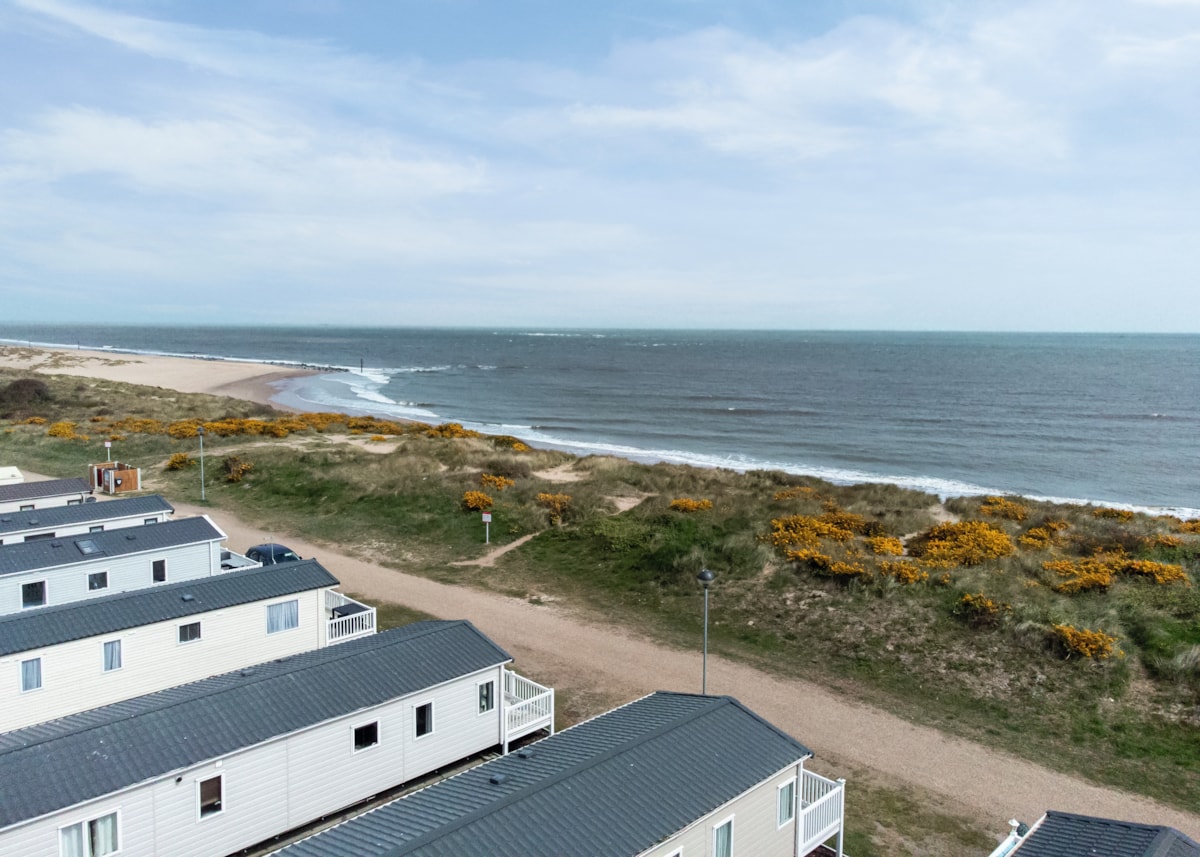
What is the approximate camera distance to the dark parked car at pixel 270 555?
24.9m

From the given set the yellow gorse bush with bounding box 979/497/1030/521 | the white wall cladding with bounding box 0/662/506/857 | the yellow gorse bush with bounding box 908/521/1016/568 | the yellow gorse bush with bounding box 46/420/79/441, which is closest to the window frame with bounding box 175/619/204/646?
the white wall cladding with bounding box 0/662/506/857

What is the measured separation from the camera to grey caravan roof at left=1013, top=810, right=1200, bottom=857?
9.19 metres

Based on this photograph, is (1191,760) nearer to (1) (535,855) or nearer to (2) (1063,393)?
(1) (535,855)

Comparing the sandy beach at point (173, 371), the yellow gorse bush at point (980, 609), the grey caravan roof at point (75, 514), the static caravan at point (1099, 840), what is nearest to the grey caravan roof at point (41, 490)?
the grey caravan roof at point (75, 514)

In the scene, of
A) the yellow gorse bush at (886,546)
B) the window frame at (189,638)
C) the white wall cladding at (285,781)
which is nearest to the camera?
the white wall cladding at (285,781)

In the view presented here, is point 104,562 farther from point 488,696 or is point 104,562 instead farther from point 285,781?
point 488,696

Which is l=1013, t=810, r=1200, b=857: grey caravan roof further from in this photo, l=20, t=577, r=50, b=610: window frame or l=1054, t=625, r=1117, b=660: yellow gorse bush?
l=20, t=577, r=50, b=610: window frame

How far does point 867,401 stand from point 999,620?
80.2 m

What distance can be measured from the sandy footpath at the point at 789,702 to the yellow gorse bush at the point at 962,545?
28.1 feet

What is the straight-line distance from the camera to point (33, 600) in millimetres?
19391

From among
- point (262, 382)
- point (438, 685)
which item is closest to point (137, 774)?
point (438, 685)

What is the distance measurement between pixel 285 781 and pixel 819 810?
324 inches

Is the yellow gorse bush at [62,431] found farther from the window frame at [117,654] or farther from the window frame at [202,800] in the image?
the window frame at [202,800]

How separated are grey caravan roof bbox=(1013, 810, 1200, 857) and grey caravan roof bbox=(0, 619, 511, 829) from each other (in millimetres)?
8960
